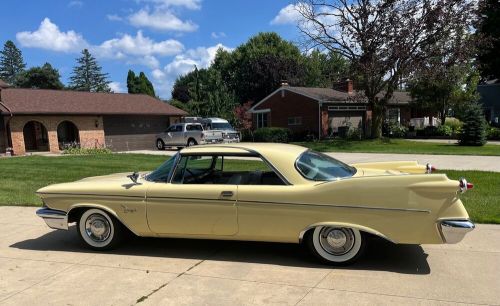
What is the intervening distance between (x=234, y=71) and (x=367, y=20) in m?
39.1

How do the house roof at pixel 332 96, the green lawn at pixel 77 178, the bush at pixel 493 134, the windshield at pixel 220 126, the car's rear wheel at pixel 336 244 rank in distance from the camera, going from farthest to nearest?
the house roof at pixel 332 96 → the bush at pixel 493 134 → the windshield at pixel 220 126 → the green lawn at pixel 77 178 → the car's rear wheel at pixel 336 244

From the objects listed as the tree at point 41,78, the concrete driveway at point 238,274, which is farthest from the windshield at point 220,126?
the tree at point 41,78

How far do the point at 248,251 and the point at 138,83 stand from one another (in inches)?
2768

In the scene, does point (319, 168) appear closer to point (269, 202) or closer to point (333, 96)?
point (269, 202)

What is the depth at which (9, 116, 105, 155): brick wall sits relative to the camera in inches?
1027

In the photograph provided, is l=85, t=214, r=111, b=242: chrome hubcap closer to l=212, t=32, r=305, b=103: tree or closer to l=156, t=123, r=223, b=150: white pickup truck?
l=156, t=123, r=223, b=150: white pickup truck

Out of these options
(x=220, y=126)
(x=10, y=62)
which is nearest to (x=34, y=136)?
(x=220, y=126)

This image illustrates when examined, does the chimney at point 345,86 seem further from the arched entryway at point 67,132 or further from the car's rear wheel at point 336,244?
the car's rear wheel at point 336,244

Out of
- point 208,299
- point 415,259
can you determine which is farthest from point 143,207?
point 415,259

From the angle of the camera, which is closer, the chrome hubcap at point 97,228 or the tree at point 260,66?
the chrome hubcap at point 97,228

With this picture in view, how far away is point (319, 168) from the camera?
511 centimetres

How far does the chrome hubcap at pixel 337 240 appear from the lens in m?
4.74

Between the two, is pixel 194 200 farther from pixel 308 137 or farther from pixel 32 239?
pixel 308 137

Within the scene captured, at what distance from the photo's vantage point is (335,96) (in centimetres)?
3388
